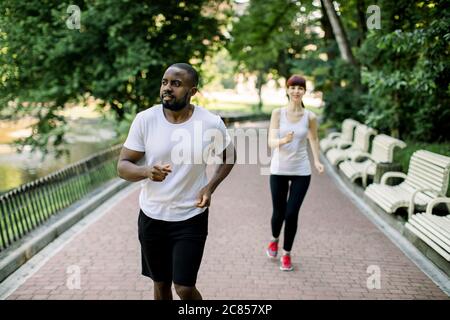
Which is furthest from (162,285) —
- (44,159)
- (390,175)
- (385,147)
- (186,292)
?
(44,159)

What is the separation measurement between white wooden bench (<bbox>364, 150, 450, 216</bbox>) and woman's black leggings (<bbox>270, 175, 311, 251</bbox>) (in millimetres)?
1970

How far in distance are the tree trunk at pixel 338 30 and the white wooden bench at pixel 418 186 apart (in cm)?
701

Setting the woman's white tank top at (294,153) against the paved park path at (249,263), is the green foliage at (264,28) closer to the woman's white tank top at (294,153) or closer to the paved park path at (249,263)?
the paved park path at (249,263)

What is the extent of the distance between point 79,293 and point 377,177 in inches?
210

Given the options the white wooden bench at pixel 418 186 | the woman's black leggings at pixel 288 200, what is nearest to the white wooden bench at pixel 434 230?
the white wooden bench at pixel 418 186

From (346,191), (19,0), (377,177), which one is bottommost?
(346,191)

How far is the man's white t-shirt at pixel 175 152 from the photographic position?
3092mm

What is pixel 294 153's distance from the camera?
5.11 m

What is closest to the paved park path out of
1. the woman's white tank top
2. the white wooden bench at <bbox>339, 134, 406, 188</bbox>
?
the woman's white tank top

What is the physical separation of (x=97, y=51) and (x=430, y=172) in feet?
33.4
